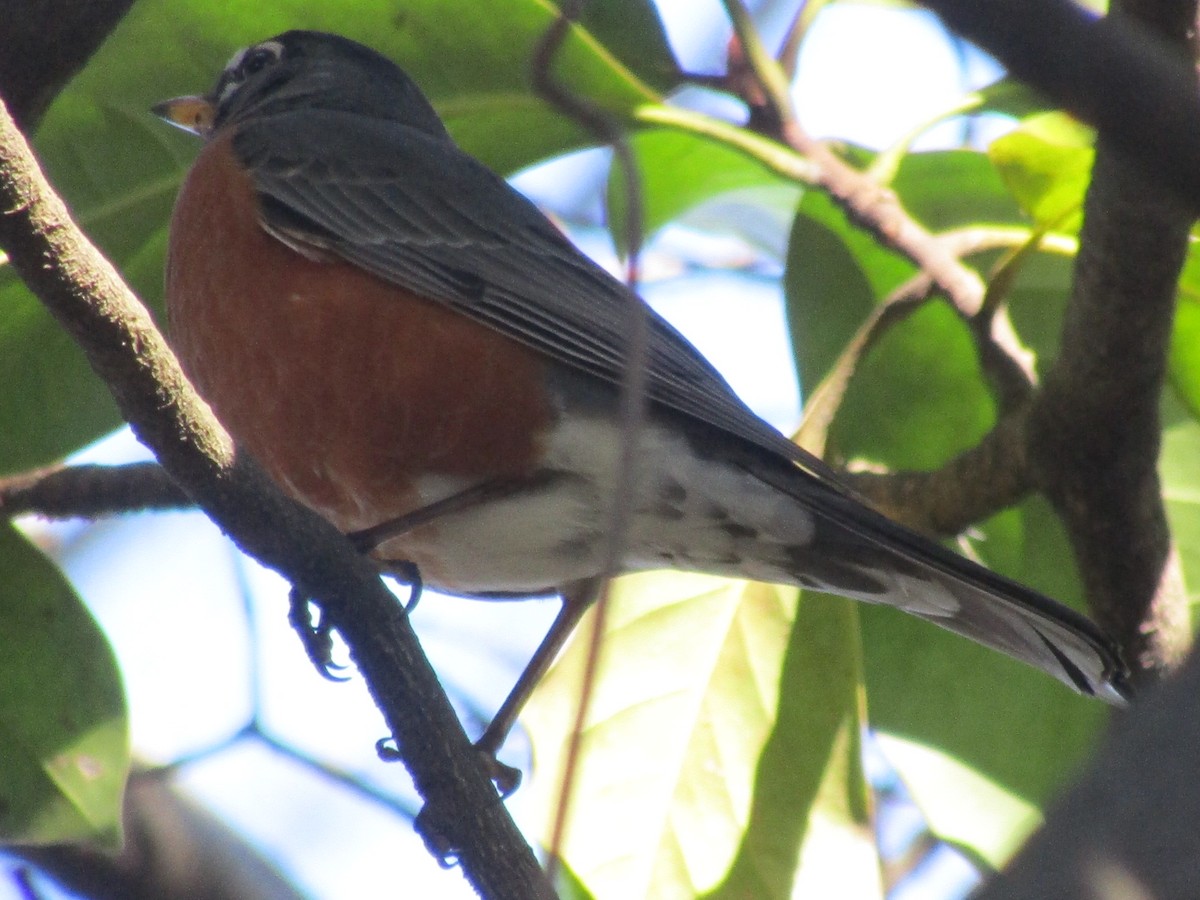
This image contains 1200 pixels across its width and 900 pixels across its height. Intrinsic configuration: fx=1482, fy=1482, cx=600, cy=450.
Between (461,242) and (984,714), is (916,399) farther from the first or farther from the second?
(461,242)

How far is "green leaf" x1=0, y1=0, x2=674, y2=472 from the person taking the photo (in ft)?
9.84

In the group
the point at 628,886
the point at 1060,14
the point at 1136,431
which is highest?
the point at 1060,14

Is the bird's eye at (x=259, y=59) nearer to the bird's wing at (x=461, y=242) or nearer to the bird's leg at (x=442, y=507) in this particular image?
the bird's wing at (x=461, y=242)

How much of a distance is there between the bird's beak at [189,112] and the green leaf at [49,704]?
104cm

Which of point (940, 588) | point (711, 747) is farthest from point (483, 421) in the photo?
point (940, 588)

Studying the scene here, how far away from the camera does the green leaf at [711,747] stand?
272 centimetres

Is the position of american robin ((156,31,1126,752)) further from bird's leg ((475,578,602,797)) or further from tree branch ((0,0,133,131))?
tree branch ((0,0,133,131))

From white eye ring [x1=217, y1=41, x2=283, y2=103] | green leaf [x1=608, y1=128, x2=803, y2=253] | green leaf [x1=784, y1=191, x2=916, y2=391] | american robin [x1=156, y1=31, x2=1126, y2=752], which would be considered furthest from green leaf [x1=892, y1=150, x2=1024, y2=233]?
white eye ring [x1=217, y1=41, x2=283, y2=103]

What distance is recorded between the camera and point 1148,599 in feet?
8.52

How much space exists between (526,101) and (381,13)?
0.35m

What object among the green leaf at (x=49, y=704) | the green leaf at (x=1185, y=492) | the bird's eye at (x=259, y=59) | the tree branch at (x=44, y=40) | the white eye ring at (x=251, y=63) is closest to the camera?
the tree branch at (x=44, y=40)

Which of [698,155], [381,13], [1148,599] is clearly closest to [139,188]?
[381,13]

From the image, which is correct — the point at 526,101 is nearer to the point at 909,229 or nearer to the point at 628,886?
the point at 909,229

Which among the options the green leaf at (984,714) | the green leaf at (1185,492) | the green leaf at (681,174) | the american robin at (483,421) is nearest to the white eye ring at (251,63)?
the american robin at (483,421)
